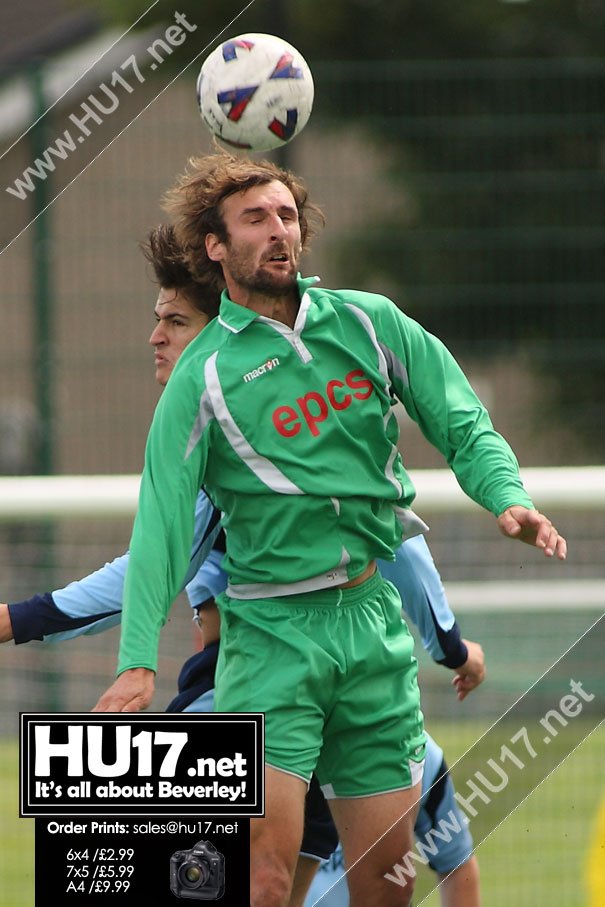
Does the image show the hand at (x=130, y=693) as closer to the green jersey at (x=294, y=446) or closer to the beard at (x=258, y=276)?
the green jersey at (x=294, y=446)

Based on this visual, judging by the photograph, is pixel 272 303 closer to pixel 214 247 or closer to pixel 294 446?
pixel 214 247

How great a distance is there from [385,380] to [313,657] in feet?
1.96

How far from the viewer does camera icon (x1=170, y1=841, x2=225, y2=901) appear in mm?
3396

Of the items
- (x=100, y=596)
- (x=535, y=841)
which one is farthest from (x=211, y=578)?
(x=535, y=841)

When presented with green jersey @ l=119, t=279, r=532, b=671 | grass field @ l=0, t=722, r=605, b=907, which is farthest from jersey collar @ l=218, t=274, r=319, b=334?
grass field @ l=0, t=722, r=605, b=907

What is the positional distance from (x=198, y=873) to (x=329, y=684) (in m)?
0.53

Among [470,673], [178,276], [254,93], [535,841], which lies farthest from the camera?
[535,841]

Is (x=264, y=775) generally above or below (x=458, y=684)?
below

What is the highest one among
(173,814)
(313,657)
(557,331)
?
(557,331)

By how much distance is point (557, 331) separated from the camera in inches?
268

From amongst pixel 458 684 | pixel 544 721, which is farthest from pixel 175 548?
pixel 544 721

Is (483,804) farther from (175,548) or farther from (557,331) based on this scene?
(557,331)

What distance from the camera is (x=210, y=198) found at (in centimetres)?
350

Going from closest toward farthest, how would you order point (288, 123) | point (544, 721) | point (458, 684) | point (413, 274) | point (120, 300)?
point (288, 123), point (458, 684), point (544, 721), point (120, 300), point (413, 274)
